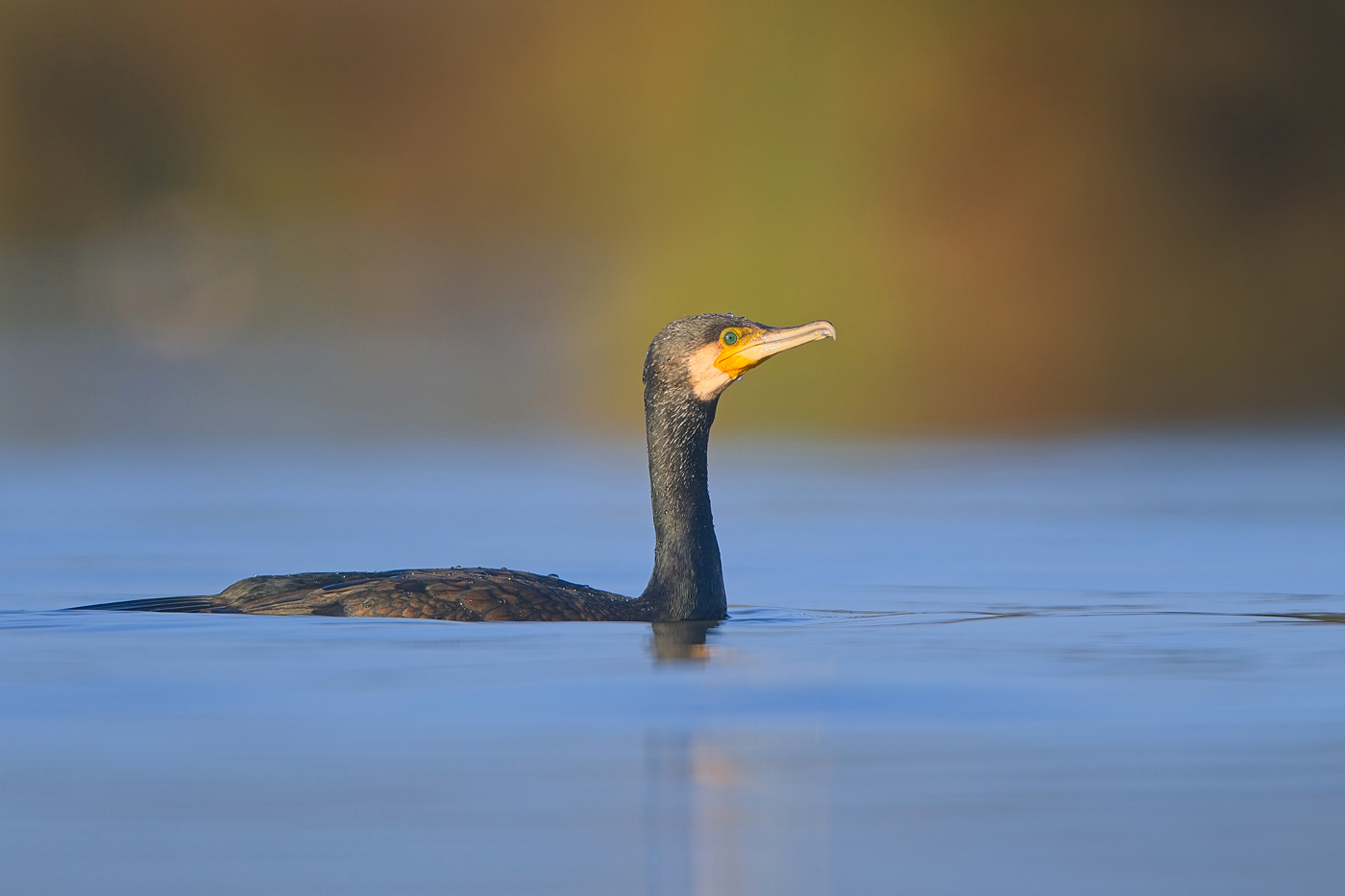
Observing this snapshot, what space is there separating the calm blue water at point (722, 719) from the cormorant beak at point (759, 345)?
98cm

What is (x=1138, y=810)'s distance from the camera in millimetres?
4543

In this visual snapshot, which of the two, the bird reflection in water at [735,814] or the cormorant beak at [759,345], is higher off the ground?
the cormorant beak at [759,345]

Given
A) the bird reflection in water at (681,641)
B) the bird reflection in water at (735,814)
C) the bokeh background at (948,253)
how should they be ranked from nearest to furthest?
the bird reflection in water at (735,814), the bird reflection in water at (681,641), the bokeh background at (948,253)

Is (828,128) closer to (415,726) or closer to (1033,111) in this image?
(1033,111)

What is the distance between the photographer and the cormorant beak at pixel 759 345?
303 inches

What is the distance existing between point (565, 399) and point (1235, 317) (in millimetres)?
8508

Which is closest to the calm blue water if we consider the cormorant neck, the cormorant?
the cormorant

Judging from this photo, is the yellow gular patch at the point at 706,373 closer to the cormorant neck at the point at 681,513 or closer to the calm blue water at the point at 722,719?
the cormorant neck at the point at 681,513

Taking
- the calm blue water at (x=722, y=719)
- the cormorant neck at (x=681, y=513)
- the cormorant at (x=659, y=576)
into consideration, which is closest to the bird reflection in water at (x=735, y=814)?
the calm blue water at (x=722, y=719)

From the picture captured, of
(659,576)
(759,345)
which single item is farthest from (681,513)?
(759,345)

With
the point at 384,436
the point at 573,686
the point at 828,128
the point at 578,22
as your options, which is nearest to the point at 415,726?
the point at 573,686

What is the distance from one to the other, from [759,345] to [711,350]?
8.6 inches

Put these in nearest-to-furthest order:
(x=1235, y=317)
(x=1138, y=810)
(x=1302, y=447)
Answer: (x=1138, y=810)
(x=1302, y=447)
(x=1235, y=317)

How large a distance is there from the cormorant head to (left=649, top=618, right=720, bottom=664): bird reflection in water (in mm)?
887
